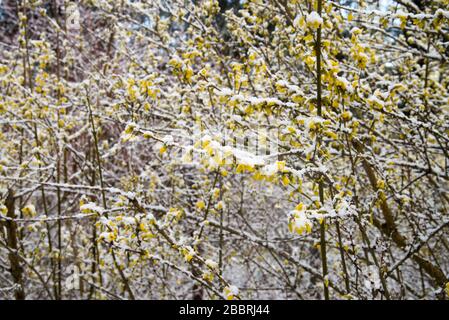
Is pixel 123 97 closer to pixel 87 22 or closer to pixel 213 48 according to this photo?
pixel 213 48

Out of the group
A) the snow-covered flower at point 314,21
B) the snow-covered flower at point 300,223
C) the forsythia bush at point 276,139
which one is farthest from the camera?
the forsythia bush at point 276,139

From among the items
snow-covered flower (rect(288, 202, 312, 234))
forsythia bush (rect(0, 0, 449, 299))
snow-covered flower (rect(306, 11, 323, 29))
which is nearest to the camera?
snow-covered flower (rect(288, 202, 312, 234))

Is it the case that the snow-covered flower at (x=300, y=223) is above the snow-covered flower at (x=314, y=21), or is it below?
below

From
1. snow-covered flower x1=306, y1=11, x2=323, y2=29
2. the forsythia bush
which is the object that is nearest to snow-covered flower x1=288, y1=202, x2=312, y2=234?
the forsythia bush

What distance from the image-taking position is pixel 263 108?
2.07 m

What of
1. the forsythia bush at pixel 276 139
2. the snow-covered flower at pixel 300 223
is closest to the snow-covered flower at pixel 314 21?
the forsythia bush at pixel 276 139

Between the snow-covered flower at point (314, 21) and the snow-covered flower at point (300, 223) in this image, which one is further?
the snow-covered flower at point (314, 21)

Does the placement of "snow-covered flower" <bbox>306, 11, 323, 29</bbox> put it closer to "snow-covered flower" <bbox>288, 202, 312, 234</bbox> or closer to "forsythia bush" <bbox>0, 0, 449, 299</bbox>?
"forsythia bush" <bbox>0, 0, 449, 299</bbox>

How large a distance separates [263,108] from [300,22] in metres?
0.45

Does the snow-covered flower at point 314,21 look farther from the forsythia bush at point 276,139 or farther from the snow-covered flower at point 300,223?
the snow-covered flower at point 300,223

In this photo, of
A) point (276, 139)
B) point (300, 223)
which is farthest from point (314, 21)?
point (276, 139)

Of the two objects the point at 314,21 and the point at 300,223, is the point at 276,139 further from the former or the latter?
the point at 300,223
